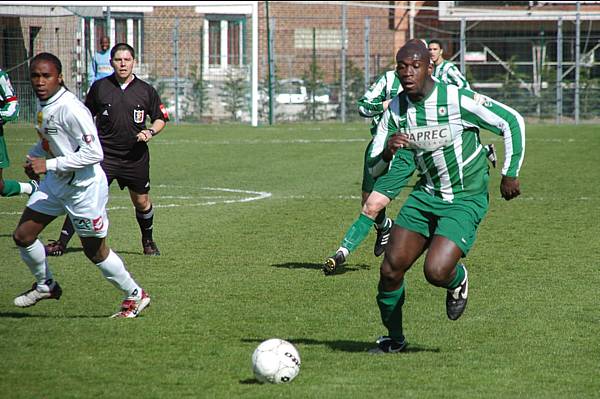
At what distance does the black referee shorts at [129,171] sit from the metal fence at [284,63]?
2051cm

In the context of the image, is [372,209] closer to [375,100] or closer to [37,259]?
[375,100]

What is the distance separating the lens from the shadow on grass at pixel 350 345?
678cm

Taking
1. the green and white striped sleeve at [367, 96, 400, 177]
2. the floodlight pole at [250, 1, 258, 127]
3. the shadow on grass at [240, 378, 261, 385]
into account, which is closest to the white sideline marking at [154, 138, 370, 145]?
A: the floodlight pole at [250, 1, 258, 127]

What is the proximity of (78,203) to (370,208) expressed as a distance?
3121 mm

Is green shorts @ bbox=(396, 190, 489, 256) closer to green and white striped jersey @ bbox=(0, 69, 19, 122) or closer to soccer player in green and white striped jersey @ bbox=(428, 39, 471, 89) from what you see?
soccer player in green and white striped jersey @ bbox=(428, 39, 471, 89)

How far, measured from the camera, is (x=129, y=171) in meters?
10.4

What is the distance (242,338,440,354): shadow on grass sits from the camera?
678 centimetres

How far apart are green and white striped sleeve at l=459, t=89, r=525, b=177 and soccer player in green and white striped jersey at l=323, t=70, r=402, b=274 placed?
2922 millimetres

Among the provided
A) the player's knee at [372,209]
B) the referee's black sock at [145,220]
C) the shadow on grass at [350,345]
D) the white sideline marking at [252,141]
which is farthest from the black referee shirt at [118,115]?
the white sideline marking at [252,141]

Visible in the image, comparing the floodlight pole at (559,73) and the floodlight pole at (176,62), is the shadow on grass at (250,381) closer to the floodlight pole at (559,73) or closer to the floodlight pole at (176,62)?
the floodlight pole at (176,62)

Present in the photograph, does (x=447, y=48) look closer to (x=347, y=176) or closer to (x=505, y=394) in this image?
(x=347, y=176)

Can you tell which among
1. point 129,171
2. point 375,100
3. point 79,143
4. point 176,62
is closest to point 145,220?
point 129,171

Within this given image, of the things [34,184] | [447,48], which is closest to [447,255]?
[34,184]

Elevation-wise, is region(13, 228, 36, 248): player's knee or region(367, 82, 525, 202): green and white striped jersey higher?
region(367, 82, 525, 202): green and white striped jersey
